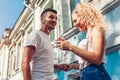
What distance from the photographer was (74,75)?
537 cm

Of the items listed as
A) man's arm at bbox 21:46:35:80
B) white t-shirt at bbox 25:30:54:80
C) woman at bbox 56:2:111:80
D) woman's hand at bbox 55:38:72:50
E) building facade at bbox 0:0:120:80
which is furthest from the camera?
building facade at bbox 0:0:120:80

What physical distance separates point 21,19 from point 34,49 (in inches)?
384

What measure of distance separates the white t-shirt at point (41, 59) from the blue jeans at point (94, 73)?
55 centimetres

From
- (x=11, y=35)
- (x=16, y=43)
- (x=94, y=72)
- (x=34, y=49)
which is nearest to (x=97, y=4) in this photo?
(x=34, y=49)

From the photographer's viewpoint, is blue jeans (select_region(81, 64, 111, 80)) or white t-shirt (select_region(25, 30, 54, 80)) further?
white t-shirt (select_region(25, 30, 54, 80))

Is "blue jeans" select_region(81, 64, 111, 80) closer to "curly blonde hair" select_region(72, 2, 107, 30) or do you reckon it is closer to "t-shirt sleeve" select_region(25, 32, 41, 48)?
"curly blonde hair" select_region(72, 2, 107, 30)

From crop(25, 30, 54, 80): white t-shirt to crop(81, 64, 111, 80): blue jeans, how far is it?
0.55m

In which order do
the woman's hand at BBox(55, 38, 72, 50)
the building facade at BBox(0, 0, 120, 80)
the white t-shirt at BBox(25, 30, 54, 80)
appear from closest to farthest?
the woman's hand at BBox(55, 38, 72, 50) < the white t-shirt at BBox(25, 30, 54, 80) < the building facade at BBox(0, 0, 120, 80)

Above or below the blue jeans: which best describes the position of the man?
above

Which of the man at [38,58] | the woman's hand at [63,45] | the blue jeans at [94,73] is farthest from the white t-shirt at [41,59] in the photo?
the blue jeans at [94,73]

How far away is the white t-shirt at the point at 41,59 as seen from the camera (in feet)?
8.04

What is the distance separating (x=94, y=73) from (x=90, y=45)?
0.25 meters

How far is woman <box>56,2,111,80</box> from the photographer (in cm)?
191

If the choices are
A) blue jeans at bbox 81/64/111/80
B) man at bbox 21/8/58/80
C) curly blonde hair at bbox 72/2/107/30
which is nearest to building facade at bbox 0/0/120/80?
man at bbox 21/8/58/80
